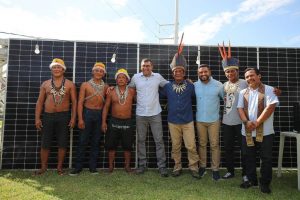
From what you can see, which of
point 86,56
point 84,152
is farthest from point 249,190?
point 86,56

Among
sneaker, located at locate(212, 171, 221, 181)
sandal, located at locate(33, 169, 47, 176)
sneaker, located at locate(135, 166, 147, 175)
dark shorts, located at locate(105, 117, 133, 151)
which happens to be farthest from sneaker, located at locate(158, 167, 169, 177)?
sandal, located at locate(33, 169, 47, 176)

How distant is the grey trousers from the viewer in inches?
224

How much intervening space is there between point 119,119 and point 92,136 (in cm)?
59

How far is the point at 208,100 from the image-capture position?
5.49 m

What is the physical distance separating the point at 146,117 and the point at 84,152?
1286mm

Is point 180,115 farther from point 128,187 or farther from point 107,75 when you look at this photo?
point 107,75

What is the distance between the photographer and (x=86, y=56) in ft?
20.4

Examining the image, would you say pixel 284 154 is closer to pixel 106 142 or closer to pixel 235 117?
pixel 235 117

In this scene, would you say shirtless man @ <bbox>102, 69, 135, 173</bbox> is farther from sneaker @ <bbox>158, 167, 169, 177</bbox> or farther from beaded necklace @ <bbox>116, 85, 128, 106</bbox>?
sneaker @ <bbox>158, 167, 169, 177</bbox>

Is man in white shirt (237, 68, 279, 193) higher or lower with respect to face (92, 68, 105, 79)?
lower

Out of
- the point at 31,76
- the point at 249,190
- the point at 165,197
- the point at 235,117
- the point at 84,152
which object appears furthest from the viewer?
the point at 31,76

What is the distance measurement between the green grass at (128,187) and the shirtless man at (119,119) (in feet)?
1.50

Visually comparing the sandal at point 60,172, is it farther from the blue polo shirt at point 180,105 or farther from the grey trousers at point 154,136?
the blue polo shirt at point 180,105

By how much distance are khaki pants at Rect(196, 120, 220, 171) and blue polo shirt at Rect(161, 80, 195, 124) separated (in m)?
0.27
